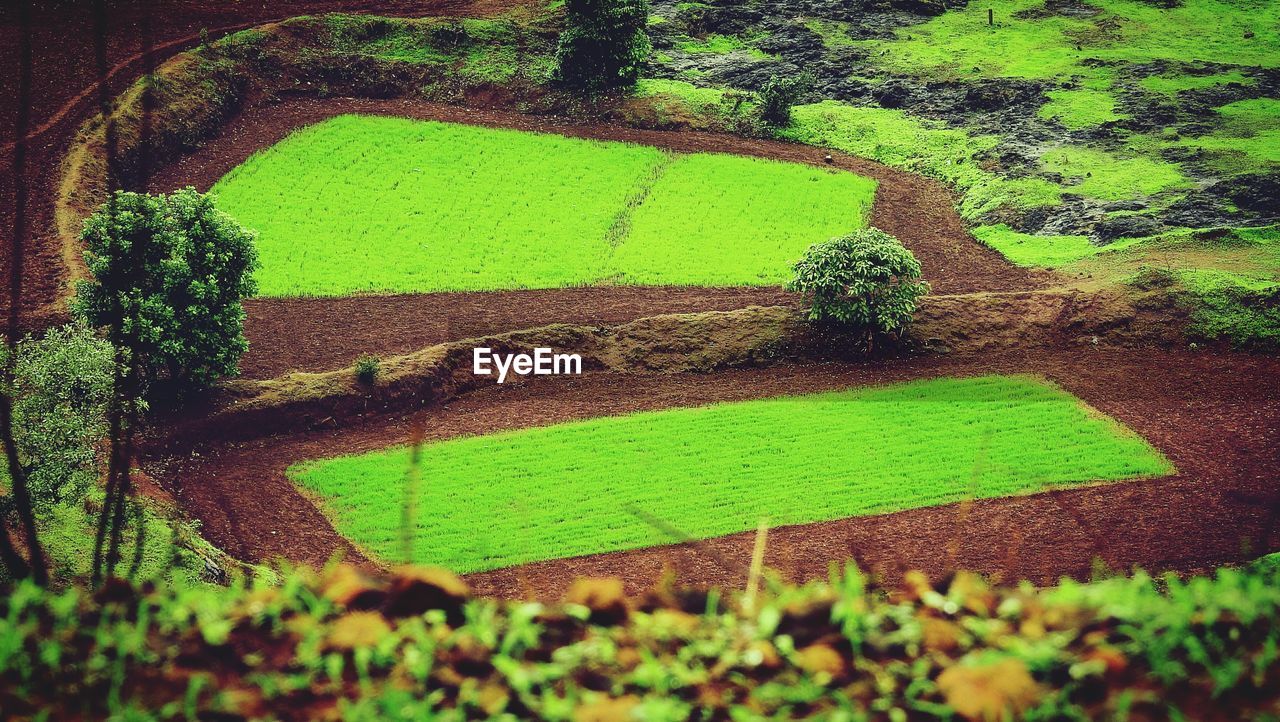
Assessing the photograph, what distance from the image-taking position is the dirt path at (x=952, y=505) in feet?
66.3

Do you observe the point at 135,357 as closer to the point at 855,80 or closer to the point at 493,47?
the point at 493,47

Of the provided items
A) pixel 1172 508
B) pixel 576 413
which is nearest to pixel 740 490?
pixel 576 413

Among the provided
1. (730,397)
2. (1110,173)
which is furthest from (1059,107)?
(730,397)

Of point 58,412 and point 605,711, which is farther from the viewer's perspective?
point 58,412

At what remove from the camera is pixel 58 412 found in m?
18.6

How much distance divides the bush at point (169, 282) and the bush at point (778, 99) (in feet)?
84.6

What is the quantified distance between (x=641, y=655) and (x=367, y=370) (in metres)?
21.8

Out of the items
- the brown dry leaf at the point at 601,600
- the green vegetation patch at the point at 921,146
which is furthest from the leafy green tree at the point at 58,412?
the green vegetation patch at the point at 921,146

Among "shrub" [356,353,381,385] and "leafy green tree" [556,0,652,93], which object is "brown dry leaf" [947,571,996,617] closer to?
"shrub" [356,353,381,385]

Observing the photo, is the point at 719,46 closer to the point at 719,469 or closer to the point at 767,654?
the point at 719,469

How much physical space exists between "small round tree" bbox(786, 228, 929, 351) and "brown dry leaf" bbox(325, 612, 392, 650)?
23268mm

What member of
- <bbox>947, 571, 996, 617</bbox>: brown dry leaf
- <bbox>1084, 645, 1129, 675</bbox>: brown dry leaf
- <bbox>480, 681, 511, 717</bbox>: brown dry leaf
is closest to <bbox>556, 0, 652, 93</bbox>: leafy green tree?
<bbox>947, 571, 996, 617</bbox>: brown dry leaf

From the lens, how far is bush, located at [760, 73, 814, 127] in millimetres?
42969

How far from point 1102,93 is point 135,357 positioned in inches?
1616
